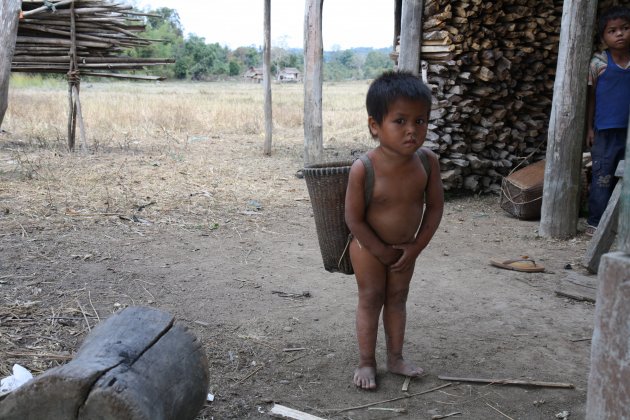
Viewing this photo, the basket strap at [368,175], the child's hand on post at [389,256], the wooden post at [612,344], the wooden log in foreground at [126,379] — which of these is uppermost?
the basket strap at [368,175]

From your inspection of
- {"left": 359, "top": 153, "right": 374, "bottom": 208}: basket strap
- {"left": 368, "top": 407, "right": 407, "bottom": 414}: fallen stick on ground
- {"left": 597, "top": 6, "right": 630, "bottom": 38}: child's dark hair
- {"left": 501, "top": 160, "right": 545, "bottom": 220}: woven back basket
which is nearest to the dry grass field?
{"left": 368, "top": 407, "right": 407, "bottom": 414}: fallen stick on ground

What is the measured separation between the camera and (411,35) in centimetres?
706

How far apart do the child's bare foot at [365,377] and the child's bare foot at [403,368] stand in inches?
4.7

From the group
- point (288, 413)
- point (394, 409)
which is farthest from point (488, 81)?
point (288, 413)

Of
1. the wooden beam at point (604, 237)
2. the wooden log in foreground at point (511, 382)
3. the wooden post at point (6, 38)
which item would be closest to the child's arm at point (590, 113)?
the wooden beam at point (604, 237)

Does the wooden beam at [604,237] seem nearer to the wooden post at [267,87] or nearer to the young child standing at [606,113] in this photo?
the young child standing at [606,113]

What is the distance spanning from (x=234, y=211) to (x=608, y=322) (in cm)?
546

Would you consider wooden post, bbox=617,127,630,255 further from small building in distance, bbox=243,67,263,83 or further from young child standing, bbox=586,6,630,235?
small building in distance, bbox=243,67,263,83

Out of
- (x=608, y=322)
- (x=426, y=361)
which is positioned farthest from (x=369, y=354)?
(x=608, y=322)

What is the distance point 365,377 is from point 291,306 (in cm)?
122

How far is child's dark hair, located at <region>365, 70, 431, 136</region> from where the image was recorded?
269 cm

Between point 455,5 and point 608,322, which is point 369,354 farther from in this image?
point 455,5

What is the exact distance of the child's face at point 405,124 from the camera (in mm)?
2695

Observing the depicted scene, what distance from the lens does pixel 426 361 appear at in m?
3.37
